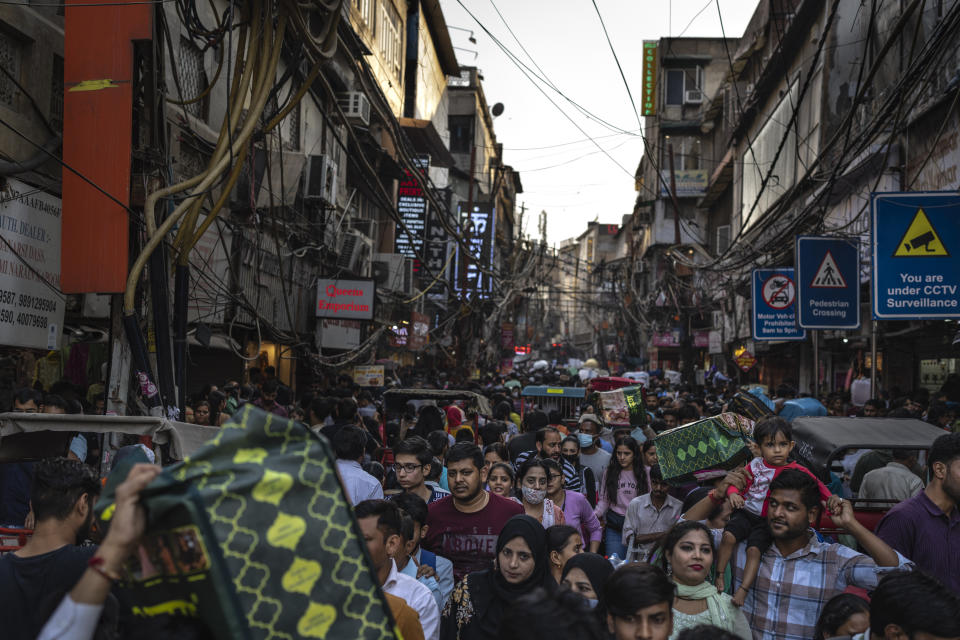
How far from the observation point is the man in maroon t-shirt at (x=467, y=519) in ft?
16.7

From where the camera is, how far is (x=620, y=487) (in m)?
7.68

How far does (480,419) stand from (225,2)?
329 inches

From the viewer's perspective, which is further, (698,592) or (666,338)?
(666,338)

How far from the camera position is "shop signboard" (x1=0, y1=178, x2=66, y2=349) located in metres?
7.39

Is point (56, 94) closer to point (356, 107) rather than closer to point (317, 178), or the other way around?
point (317, 178)

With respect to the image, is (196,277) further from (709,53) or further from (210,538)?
(709,53)

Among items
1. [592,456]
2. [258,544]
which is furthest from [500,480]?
[258,544]

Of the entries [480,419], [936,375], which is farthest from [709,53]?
[480,419]

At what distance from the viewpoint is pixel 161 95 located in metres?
7.67

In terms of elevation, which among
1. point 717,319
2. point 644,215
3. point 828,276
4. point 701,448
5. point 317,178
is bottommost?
point 701,448

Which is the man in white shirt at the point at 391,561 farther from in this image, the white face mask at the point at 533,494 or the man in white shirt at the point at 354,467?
the white face mask at the point at 533,494

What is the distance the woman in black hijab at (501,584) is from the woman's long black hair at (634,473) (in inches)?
142

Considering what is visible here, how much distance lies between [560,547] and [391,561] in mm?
928

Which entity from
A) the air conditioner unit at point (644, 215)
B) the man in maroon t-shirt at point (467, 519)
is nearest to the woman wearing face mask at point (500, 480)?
the man in maroon t-shirt at point (467, 519)
